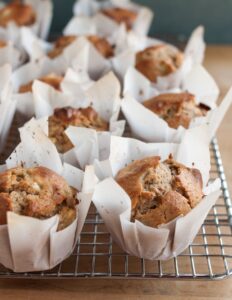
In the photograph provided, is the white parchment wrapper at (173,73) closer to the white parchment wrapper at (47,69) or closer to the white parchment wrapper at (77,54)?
the white parchment wrapper at (77,54)

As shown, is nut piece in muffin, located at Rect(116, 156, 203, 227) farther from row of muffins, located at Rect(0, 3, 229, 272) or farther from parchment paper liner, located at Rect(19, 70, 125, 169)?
parchment paper liner, located at Rect(19, 70, 125, 169)

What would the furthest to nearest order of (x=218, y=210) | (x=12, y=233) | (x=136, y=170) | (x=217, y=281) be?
(x=218, y=210) → (x=136, y=170) → (x=217, y=281) → (x=12, y=233)

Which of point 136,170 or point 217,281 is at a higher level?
point 136,170

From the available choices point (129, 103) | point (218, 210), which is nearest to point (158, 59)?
point (129, 103)

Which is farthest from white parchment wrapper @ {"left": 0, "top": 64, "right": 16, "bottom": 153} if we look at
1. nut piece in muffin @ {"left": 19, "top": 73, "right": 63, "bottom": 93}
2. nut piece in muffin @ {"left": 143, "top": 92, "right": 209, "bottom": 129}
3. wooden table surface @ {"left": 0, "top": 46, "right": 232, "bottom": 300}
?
wooden table surface @ {"left": 0, "top": 46, "right": 232, "bottom": 300}

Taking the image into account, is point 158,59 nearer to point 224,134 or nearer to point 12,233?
point 224,134

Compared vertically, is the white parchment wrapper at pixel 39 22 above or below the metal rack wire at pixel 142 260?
below

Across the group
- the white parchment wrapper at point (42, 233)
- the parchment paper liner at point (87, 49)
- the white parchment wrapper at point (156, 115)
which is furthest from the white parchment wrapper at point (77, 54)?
the white parchment wrapper at point (42, 233)
